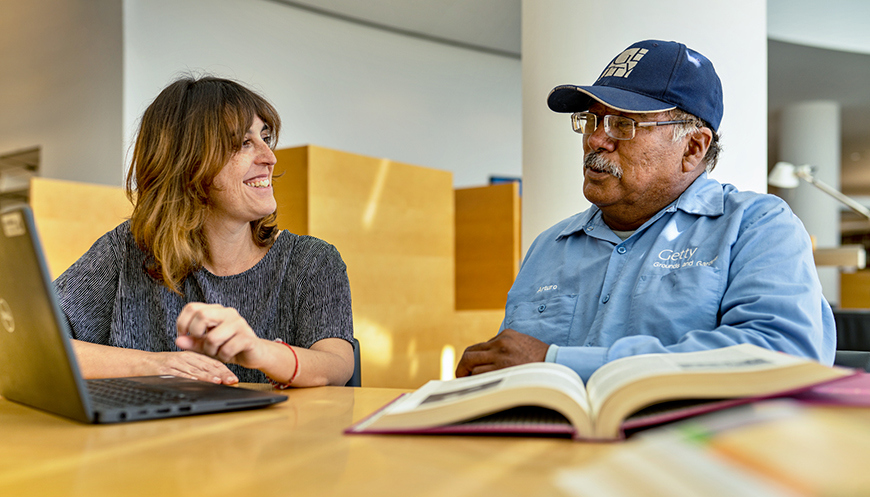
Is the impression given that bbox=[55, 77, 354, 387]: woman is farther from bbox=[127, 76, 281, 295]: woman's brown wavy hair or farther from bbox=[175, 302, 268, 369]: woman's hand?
bbox=[175, 302, 268, 369]: woman's hand

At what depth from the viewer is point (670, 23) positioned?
2.00m

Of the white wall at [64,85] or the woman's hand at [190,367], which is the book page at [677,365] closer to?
the woman's hand at [190,367]

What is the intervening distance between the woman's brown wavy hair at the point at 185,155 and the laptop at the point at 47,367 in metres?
0.53

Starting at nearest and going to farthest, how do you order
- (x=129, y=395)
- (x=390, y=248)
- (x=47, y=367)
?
(x=47, y=367), (x=129, y=395), (x=390, y=248)

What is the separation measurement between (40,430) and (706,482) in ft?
2.40

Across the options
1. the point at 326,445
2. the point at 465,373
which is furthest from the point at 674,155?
the point at 326,445

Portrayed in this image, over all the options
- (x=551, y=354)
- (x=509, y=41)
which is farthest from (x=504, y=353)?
(x=509, y=41)

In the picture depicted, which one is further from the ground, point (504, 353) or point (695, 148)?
point (695, 148)

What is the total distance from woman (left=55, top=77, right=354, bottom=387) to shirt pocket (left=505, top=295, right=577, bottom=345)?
0.39m

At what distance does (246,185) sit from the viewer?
149cm

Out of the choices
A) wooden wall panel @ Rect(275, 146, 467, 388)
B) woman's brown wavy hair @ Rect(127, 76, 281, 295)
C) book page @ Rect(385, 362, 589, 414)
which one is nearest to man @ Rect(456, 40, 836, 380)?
book page @ Rect(385, 362, 589, 414)

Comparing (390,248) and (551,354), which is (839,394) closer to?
(551,354)

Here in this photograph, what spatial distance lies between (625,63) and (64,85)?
522 centimetres

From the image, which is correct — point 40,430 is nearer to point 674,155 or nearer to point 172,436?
point 172,436
